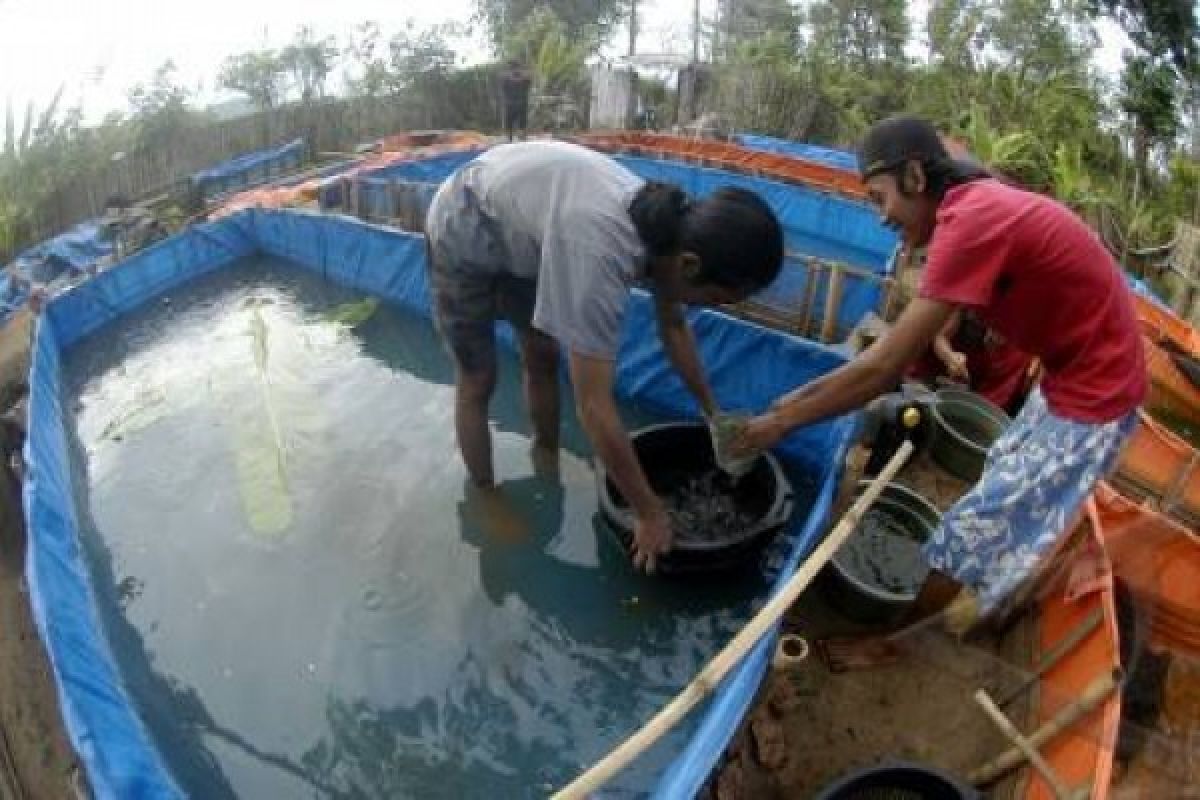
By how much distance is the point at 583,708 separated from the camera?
2688 millimetres

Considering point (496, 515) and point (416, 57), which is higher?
point (416, 57)

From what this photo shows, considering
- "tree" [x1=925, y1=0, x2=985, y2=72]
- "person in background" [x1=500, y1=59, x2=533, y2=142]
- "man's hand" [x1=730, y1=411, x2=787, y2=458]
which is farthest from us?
"tree" [x1=925, y1=0, x2=985, y2=72]

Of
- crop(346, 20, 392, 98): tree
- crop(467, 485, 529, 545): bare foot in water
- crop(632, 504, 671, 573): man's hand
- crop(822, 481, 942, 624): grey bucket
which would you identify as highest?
crop(346, 20, 392, 98): tree

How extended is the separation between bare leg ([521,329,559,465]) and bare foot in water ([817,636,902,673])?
5.04ft

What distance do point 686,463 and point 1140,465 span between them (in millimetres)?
2140

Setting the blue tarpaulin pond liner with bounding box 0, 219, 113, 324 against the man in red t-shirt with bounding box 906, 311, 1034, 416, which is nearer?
the man in red t-shirt with bounding box 906, 311, 1034, 416

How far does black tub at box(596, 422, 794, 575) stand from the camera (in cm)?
280

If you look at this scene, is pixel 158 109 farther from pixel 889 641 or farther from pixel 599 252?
pixel 889 641

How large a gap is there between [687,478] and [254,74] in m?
10.0

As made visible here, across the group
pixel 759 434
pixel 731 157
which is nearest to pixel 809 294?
pixel 759 434

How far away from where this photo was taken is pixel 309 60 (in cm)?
1100

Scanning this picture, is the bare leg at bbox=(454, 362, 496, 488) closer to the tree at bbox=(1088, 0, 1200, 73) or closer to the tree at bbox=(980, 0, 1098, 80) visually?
the tree at bbox=(980, 0, 1098, 80)

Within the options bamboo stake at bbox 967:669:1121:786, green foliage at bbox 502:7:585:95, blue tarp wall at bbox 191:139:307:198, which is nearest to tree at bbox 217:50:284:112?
blue tarp wall at bbox 191:139:307:198

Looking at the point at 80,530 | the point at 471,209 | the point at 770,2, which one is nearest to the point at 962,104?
the point at 770,2
